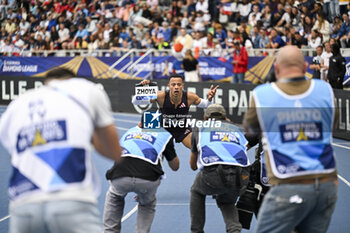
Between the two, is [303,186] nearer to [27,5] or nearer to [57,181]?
[57,181]

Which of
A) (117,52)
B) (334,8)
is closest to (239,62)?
(334,8)

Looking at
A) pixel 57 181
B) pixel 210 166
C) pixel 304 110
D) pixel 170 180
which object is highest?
pixel 304 110

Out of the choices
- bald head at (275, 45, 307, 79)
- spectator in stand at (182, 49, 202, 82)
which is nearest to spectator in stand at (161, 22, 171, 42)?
spectator in stand at (182, 49, 202, 82)

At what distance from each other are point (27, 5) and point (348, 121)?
21.5 m

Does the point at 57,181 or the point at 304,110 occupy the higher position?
the point at 304,110

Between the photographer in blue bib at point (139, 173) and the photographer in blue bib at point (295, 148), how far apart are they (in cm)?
216

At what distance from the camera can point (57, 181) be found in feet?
12.0

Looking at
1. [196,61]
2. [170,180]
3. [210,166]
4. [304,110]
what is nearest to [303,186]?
[304,110]

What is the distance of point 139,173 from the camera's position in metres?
6.41

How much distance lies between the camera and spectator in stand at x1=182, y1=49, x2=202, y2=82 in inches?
801

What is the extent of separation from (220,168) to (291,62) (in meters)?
2.40

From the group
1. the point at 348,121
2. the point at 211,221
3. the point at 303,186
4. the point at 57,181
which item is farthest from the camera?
the point at 348,121

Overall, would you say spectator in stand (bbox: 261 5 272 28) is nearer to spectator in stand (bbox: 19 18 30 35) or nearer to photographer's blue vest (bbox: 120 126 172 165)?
spectator in stand (bbox: 19 18 30 35)

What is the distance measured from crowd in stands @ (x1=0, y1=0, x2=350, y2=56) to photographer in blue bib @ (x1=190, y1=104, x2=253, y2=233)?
11.1 m
